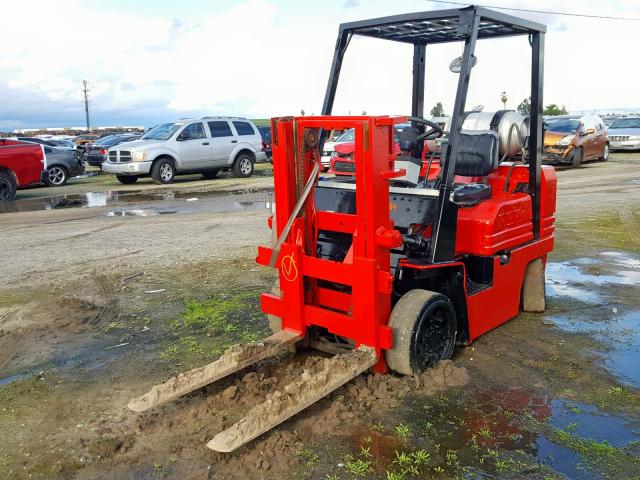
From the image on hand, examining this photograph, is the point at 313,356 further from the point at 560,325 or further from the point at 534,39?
the point at 534,39

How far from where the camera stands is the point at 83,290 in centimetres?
700

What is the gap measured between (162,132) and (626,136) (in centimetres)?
1775

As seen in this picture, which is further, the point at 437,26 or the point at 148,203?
the point at 148,203

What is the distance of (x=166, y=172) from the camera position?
1836 centimetres

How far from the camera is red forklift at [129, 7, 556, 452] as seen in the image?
13.6 feet

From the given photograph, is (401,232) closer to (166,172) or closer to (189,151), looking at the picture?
(166,172)

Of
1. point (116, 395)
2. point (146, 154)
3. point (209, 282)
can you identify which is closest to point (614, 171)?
point (146, 154)

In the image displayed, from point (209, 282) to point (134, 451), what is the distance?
11.9ft

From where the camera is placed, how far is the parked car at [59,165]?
768 inches

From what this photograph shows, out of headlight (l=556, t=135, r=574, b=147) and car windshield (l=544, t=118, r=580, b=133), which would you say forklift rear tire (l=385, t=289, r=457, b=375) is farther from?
car windshield (l=544, t=118, r=580, b=133)

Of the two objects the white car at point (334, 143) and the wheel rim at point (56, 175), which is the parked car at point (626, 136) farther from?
the wheel rim at point (56, 175)

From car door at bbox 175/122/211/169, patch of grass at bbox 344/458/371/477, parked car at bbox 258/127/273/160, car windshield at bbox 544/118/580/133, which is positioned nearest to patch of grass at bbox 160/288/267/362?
patch of grass at bbox 344/458/371/477

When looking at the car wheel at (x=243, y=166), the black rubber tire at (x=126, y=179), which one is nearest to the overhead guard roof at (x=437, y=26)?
the car wheel at (x=243, y=166)

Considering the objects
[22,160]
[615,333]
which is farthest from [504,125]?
[22,160]
